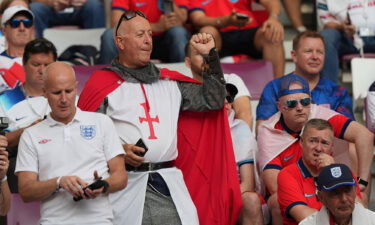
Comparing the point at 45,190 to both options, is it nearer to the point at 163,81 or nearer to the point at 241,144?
the point at 163,81

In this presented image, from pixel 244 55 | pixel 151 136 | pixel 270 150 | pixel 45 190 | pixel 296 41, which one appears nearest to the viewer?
pixel 45 190

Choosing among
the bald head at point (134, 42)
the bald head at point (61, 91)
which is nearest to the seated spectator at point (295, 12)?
A: the bald head at point (134, 42)

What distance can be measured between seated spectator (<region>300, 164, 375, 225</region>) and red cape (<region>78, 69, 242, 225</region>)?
2.80ft

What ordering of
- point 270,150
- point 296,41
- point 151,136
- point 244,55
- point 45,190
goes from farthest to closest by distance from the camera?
point 244,55 → point 296,41 → point 270,150 → point 151,136 → point 45,190

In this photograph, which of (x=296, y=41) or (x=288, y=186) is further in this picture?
(x=296, y=41)

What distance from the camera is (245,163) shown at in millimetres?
6938

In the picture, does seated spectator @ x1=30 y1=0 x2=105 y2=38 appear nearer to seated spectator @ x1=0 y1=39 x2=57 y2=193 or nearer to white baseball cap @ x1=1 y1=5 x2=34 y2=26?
white baseball cap @ x1=1 y1=5 x2=34 y2=26

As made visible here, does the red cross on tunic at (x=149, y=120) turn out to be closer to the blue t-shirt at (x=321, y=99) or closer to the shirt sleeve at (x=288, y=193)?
the shirt sleeve at (x=288, y=193)

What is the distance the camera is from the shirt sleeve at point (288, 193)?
20.5 ft

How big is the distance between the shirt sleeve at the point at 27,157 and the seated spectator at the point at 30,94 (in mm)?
1262

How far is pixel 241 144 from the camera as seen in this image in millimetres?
7016

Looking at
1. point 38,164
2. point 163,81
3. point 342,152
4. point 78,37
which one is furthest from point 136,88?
point 78,37

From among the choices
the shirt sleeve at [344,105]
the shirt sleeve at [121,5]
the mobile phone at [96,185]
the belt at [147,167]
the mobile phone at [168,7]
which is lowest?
the shirt sleeve at [344,105]

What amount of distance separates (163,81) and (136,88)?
195mm
